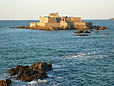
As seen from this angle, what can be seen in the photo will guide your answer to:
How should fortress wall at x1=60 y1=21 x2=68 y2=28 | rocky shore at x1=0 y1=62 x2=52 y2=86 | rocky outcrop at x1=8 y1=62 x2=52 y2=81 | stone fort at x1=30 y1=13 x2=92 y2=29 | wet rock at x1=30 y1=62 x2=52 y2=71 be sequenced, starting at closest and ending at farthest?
rocky shore at x1=0 y1=62 x2=52 y2=86 → rocky outcrop at x1=8 y1=62 x2=52 y2=81 → wet rock at x1=30 y1=62 x2=52 y2=71 → fortress wall at x1=60 y1=21 x2=68 y2=28 → stone fort at x1=30 y1=13 x2=92 y2=29

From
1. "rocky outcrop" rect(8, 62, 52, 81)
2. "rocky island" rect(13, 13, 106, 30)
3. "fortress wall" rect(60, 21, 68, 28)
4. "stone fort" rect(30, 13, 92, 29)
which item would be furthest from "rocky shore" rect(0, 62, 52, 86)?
"fortress wall" rect(60, 21, 68, 28)

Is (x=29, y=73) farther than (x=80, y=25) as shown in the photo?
No

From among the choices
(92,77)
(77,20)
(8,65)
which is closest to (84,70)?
(92,77)

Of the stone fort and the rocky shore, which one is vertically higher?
the stone fort

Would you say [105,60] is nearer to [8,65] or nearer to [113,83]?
[113,83]

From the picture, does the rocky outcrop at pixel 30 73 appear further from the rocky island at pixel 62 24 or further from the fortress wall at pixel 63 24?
the fortress wall at pixel 63 24

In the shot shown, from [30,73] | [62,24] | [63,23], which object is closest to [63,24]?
[62,24]

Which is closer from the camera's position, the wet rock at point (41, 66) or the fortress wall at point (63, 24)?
the wet rock at point (41, 66)


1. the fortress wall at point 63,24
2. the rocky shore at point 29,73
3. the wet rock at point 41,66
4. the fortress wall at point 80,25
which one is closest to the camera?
the rocky shore at point 29,73

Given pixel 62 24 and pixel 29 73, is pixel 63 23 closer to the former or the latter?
pixel 62 24

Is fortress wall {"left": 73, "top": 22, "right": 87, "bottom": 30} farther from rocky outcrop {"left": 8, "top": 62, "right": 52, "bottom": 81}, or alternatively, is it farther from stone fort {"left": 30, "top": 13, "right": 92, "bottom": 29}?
rocky outcrop {"left": 8, "top": 62, "right": 52, "bottom": 81}

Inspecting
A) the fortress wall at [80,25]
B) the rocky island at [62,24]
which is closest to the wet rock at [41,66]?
the rocky island at [62,24]

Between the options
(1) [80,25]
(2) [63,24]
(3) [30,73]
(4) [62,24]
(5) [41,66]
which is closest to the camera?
(3) [30,73]

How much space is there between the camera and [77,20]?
16012 cm
